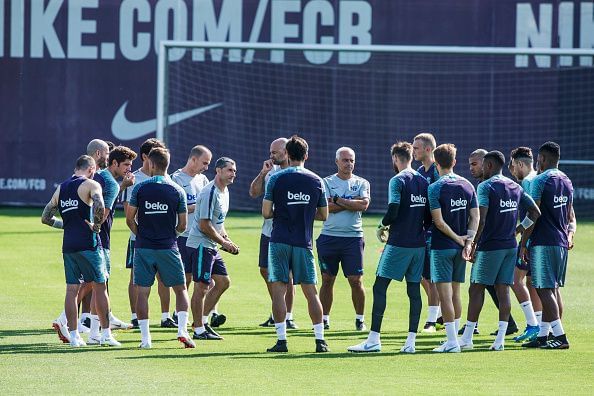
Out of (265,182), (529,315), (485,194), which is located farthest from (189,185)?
(529,315)

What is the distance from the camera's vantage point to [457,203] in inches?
474

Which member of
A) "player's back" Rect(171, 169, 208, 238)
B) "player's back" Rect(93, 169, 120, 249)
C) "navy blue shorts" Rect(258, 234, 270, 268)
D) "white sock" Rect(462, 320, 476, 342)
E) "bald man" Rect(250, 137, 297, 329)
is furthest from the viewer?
"navy blue shorts" Rect(258, 234, 270, 268)

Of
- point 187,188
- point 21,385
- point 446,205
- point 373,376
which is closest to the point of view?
point 21,385

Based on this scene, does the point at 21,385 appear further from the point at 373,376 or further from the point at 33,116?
the point at 33,116

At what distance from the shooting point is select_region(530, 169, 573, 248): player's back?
40.7ft

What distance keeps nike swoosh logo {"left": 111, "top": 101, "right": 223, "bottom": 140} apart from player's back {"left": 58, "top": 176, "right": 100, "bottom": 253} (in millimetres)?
16729

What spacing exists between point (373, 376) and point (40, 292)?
7.64m

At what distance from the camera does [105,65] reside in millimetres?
28844

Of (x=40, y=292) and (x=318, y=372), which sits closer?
(x=318, y=372)

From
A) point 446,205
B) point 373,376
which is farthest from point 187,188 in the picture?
point 373,376

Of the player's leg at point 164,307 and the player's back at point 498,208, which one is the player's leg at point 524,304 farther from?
the player's leg at point 164,307

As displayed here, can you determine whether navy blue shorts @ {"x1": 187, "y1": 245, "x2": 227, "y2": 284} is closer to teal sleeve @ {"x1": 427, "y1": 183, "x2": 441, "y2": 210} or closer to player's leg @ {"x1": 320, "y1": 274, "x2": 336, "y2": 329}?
player's leg @ {"x1": 320, "y1": 274, "x2": 336, "y2": 329}

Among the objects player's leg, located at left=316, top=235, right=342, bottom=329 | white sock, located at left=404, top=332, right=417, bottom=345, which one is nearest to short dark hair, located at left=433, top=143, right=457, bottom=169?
white sock, located at left=404, top=332, right=417, bottom=345

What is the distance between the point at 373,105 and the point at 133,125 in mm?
5996
